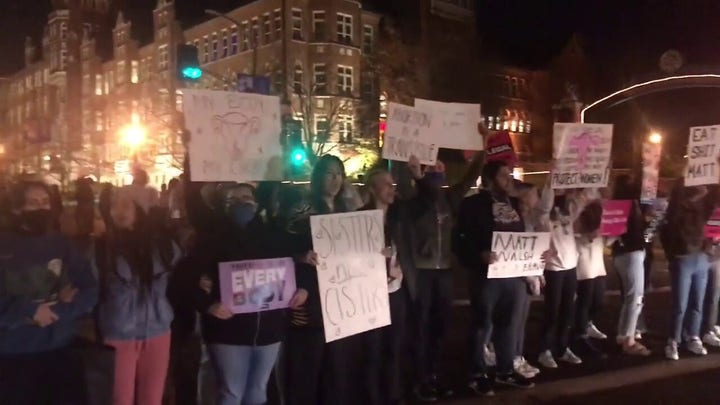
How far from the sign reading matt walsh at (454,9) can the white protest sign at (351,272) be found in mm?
50090

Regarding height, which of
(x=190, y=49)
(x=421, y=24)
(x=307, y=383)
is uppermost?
(x=421, y=24)

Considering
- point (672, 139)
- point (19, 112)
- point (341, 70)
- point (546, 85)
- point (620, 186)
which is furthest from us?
point (19, 112)

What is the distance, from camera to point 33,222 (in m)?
4.27

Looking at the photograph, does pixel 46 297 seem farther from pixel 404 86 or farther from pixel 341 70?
pixel 341 70

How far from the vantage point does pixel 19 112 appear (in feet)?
235

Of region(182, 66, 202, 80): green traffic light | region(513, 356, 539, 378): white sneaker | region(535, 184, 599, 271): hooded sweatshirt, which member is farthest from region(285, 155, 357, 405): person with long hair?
region(182, 66, 202, 80): green traffic light

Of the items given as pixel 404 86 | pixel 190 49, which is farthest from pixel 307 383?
pixel 404 86

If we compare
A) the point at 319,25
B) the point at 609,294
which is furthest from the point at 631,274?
the point at 319,25

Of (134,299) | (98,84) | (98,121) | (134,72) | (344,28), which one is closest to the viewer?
(134,299)

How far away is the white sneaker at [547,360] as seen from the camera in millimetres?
7268

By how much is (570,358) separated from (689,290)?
1571 millimetres

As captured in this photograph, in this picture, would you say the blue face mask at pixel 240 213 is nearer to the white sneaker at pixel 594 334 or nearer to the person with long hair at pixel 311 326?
the person with long hair at pixel 311 326

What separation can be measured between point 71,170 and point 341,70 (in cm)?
1701

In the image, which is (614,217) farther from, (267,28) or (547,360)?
(267,28)
